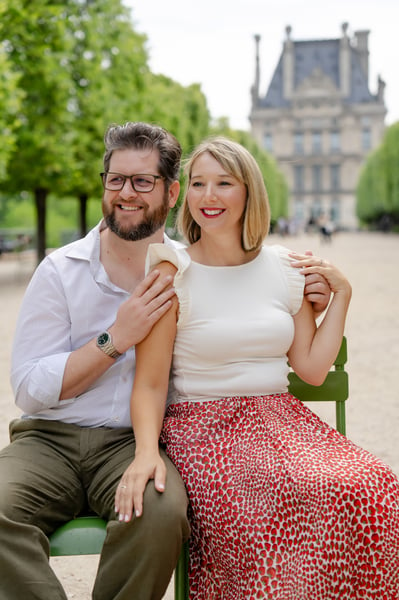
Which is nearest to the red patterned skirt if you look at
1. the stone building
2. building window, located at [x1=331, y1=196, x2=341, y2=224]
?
the stone building

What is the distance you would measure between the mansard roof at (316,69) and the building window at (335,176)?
10327mm

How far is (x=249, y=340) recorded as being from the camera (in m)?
2.57

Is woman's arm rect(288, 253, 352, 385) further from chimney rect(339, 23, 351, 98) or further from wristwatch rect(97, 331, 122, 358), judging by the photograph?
chimney rect(339, 23, 351, 98)

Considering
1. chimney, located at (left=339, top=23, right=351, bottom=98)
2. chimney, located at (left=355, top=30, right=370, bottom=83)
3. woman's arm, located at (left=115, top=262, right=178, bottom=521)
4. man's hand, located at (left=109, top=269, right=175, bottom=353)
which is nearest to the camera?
woman's arm, located at (left=115, top=262, right=178, bottom=521)

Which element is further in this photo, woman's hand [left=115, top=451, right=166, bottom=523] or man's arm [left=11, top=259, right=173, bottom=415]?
man's arm [left=11, top=259, right=173, bottom=415]

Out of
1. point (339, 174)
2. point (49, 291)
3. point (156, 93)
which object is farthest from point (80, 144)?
point (339, 174)

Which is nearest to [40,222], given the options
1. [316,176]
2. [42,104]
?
[42,104]

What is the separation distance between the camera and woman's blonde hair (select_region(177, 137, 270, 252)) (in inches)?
102

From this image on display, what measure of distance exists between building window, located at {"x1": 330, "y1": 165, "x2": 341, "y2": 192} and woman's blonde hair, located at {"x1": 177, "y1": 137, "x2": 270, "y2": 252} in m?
99.1

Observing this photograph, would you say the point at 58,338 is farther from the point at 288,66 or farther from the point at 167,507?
the point at 288,66

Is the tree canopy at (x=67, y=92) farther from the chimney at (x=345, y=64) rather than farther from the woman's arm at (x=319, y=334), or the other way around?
the chimney at (x=345, y=64)

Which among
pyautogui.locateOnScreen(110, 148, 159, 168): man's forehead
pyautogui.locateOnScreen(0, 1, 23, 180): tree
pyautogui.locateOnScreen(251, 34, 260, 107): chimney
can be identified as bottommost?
pyautogui.locateOnScreen(110, 148, 159, 168): man's forehead

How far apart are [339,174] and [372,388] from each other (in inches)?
3796

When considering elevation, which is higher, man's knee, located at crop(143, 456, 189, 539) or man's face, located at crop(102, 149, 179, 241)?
man's face, located at crop(102, 149, 179, 241)
